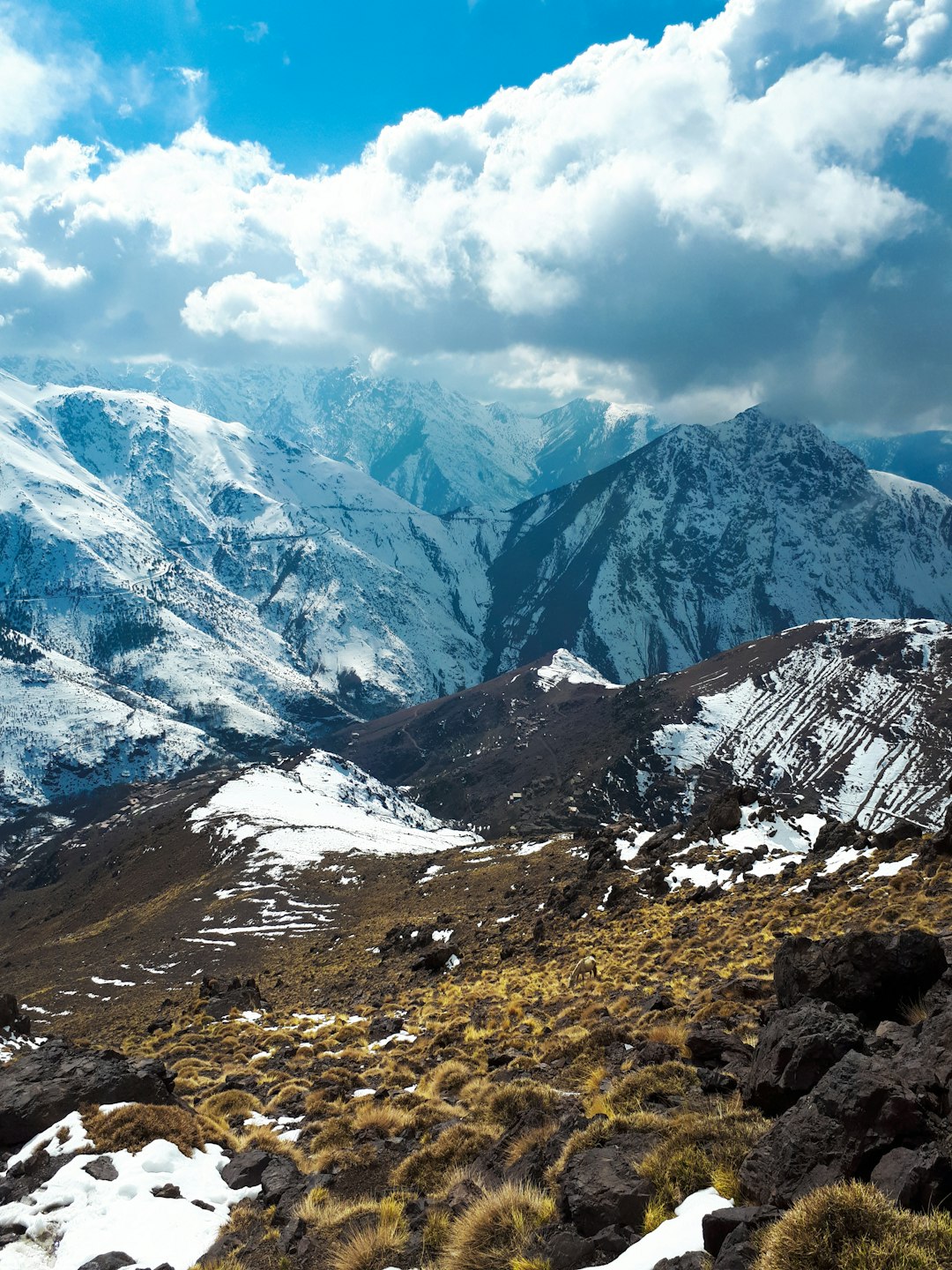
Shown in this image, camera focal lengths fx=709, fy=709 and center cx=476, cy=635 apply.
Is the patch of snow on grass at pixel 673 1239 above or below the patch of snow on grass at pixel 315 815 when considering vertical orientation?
below

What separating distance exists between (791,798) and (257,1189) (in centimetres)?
19874

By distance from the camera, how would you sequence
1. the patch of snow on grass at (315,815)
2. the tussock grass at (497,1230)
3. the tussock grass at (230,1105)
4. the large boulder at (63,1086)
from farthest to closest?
1. the patch of snow on grass at (315,815)
2. the tussock grass at (230,1105)
3. the large boulder at (63,1086)
4. the tussock grass at (497,1230)

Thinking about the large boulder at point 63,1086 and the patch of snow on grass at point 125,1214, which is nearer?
the patch of snow on grass at point 125,1214

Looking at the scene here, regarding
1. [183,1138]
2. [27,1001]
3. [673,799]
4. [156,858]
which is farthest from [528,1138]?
[673,799]

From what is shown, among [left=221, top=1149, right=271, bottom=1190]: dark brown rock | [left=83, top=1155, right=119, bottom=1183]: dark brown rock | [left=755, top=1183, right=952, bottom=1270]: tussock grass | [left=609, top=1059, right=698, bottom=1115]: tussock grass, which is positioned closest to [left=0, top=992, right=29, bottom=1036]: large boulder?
[left=83, top=1155, right=119, bottom=1183]: dark brown rock

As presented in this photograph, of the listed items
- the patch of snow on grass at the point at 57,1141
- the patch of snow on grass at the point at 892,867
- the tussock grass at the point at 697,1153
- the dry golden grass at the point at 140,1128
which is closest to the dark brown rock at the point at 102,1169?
the dry golden grass at the point at 140,1128

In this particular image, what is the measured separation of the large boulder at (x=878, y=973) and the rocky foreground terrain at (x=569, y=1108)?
0.04m

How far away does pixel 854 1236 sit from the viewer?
542 cm

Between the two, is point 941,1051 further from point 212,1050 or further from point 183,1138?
point 212,1050

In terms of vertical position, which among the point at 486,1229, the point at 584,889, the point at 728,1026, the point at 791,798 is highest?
the point at 486,1229

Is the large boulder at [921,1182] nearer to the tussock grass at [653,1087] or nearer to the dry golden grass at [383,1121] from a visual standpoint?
the tussock grass at [653,1087]

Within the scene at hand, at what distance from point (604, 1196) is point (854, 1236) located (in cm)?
319

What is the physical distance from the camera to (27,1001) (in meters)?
59.9

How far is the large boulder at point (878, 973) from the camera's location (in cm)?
1155
